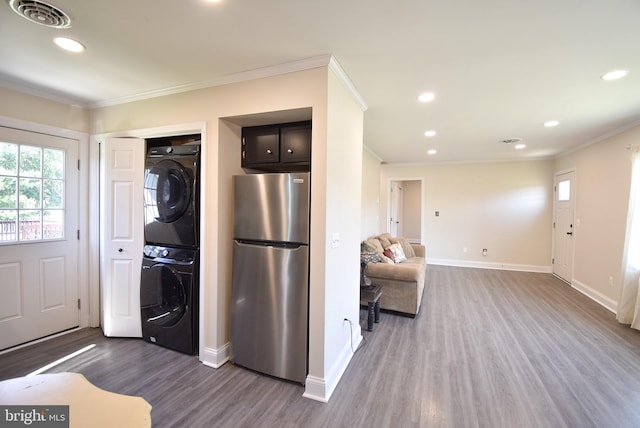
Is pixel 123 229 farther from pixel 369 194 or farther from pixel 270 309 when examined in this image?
pixel 369 194

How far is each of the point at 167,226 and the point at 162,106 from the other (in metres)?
1.16

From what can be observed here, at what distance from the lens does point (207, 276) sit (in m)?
2.44

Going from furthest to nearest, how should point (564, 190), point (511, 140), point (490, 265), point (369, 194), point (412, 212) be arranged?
1. point (412, 212)
2. point (490, 265)
3. point (564, 190)
4. point (369, 194)
5. point (511, 140)

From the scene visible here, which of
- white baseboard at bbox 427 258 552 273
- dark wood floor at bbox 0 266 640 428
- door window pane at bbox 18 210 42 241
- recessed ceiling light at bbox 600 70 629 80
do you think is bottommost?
dark wood floor at bbox 0 266 640 428

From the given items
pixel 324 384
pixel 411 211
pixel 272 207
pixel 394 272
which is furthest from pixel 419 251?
pixel 411 211

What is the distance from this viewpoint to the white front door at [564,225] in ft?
16.9

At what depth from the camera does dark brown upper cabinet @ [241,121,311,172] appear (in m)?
2.33

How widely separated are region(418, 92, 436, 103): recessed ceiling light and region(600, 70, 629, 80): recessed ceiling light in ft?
4.28

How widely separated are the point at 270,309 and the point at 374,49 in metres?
2.10

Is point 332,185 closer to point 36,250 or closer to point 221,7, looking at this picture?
point 221,7

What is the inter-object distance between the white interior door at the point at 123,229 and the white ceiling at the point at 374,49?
619 millimetres

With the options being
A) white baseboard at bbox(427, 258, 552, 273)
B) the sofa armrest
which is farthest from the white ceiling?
white baseboard at bbox(427, 258, 552, 273)

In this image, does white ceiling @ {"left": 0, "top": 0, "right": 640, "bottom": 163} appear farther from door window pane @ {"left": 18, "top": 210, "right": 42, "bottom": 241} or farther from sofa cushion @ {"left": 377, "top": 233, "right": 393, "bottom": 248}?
sofa cushion @ {"left": 377, "top": 233, "right": 393, "bottom": 248}

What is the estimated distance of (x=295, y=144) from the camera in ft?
7.74
